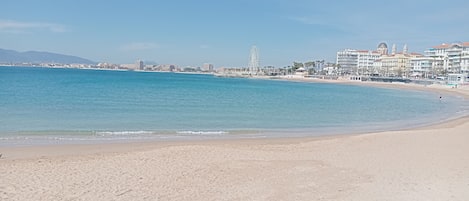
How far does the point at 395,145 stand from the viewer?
12117 mm

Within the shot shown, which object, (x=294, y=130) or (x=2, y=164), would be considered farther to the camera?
(x=294, y=130)

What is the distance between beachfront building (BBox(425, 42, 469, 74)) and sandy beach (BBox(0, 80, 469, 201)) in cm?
11426

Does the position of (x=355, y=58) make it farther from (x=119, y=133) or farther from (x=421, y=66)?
(x=119, y=133)

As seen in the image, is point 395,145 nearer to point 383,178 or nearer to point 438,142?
point 438,142

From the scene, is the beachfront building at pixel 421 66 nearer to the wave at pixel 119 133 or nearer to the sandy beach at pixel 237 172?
the wave at pixel 119 133

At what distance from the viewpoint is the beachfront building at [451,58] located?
11344 centimetres

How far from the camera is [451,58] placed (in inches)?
4892

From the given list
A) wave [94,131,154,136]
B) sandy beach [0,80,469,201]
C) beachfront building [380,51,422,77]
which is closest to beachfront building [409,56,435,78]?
beachfront building [380,51,422,77]

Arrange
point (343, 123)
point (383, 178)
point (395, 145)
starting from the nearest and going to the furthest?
point (383, 178), point (395, 145), point (343, 123)

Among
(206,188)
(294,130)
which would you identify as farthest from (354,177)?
(294,130)

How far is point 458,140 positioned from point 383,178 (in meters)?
7.33

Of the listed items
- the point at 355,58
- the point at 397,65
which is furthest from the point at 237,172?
the point at 355,58

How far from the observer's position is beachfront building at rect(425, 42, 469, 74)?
11344 cm

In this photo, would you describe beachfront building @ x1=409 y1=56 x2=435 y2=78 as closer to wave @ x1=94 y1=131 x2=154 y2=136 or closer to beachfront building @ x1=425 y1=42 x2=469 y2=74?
beachfront building @ x1=425 y1=42 x2=469 y2=74
